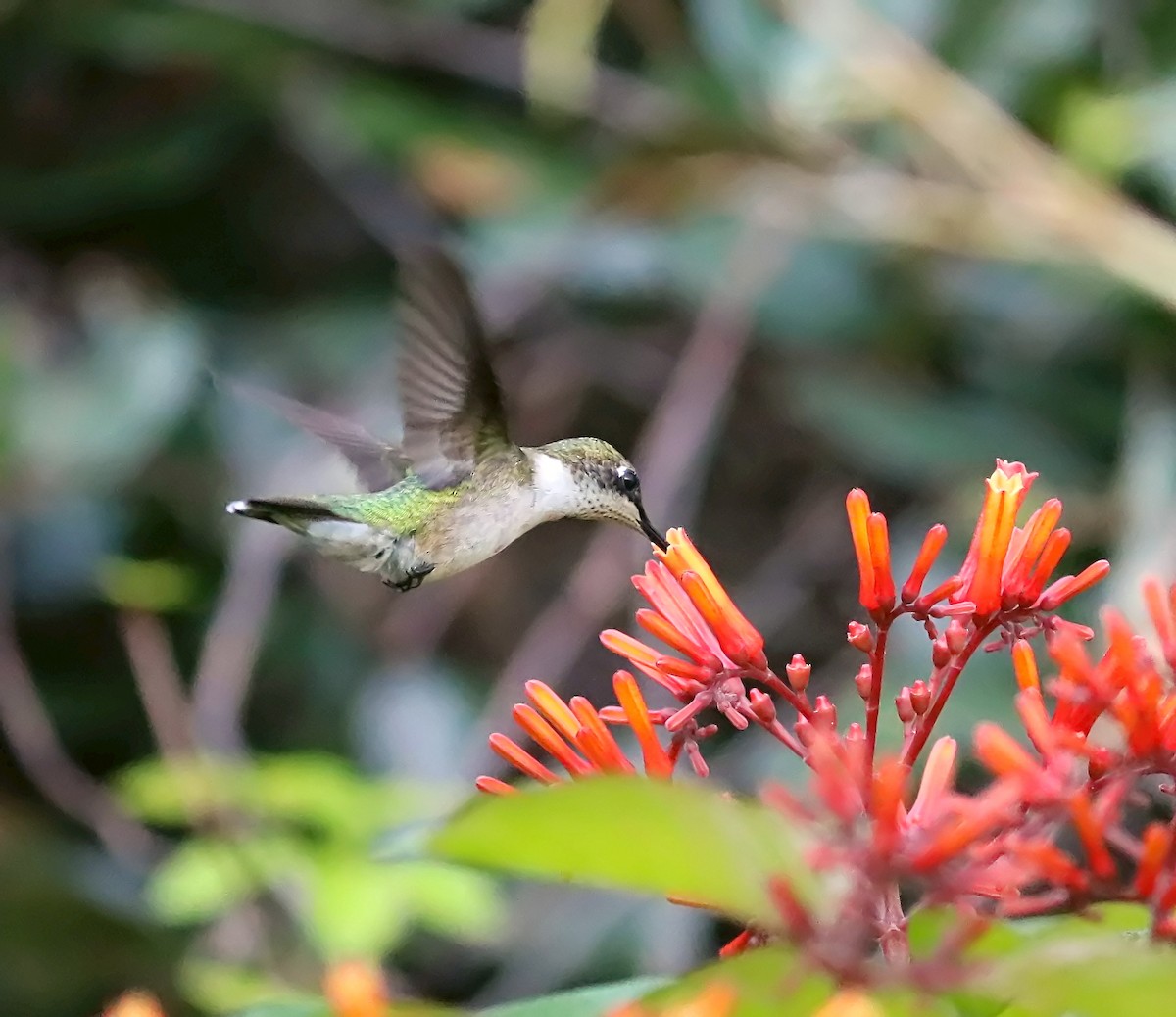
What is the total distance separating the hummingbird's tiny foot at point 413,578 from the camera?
139 centimetres

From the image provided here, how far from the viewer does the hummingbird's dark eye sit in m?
1.28

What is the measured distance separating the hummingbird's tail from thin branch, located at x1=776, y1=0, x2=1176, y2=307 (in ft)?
3.77

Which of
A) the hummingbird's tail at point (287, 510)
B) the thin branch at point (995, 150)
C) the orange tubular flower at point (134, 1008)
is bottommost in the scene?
the orange tubular flower at point (134, 1008)

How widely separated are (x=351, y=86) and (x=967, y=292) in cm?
117

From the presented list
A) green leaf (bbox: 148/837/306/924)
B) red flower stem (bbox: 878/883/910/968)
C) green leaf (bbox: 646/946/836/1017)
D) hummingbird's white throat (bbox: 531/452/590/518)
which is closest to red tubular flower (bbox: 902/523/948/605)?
red flower stem (bbox: 878/883/910/968)

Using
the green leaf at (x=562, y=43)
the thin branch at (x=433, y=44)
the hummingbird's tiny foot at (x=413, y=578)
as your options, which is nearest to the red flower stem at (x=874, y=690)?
the hummingbird's tiny foot at (x=413, y=578)

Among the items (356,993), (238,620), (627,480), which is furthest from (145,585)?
(356,993)

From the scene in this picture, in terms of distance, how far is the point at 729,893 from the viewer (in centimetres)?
53

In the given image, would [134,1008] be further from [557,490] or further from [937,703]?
[557,490]

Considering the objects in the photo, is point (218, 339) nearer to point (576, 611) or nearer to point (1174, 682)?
point (576, 611)

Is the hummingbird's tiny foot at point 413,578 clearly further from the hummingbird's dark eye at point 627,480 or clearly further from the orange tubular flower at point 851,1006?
the orange tubular flower at point 851,1006

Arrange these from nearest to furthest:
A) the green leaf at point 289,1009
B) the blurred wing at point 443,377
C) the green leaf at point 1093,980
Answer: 1. the green leaf at point 1093,980
2. the green leaf at point 289,1009
3. the blurred wing at point 443,377

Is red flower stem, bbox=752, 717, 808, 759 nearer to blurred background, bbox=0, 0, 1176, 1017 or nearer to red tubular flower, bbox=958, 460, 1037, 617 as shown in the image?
red tubular flower, bbox=958, 460, 1037, 617

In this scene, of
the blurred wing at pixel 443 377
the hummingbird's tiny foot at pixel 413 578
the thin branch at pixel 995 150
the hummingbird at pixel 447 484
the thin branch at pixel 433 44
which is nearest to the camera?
the blurred wing at pixel 443 377
